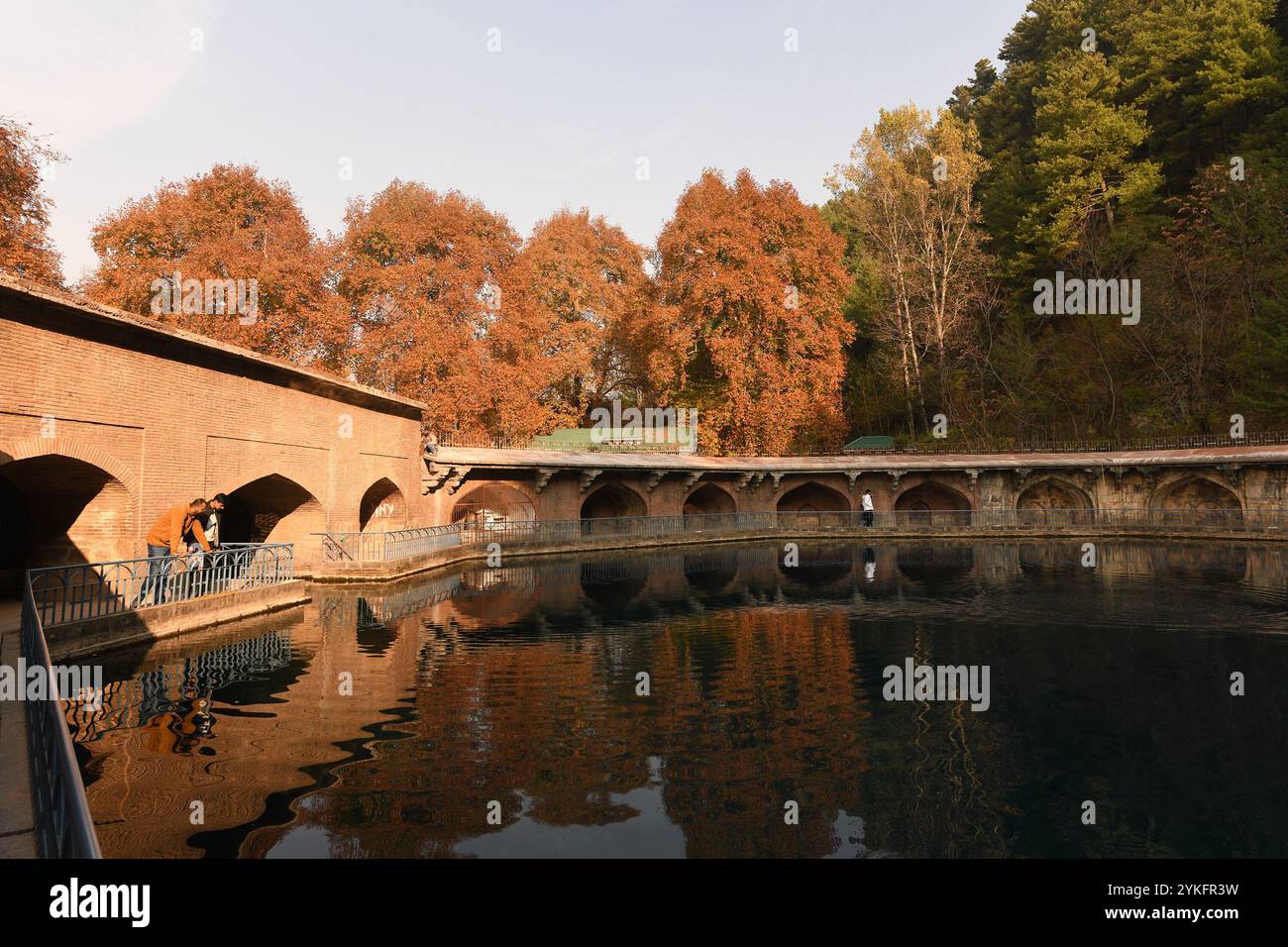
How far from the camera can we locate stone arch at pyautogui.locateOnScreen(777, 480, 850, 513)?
36156 mm

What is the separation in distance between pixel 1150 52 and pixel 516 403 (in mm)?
39384

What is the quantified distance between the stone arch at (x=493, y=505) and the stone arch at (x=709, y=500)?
8464 millimetres

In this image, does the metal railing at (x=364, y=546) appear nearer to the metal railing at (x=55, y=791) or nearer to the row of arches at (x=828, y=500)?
the row of arches at (x=828, y=500)

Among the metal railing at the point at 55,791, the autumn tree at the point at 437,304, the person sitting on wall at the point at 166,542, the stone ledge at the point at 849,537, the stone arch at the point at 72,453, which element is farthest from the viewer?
the autumn tree at the point at 437,304

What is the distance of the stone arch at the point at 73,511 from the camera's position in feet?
39.5

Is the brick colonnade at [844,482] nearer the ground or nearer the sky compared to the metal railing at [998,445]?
nearer the ground

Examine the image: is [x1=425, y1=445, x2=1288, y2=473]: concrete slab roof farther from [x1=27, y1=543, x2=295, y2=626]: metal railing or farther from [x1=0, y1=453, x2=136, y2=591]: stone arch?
[x1=0, y1=453, x2=136, y2=591]: stone arch

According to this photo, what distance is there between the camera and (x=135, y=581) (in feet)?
37.4

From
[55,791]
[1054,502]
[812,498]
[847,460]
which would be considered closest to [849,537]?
[847,460]

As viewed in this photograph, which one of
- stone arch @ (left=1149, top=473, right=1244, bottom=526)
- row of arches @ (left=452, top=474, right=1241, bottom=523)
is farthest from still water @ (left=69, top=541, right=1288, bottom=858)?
stone arch @ (left=1149, top=473, right=1244, bottom=526)

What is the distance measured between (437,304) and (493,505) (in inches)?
471

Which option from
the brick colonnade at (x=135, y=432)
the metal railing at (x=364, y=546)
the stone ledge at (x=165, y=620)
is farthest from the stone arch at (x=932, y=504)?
the stone ledge at (x=165, y=620)

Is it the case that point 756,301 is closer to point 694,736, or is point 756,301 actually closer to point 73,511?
point 73,511
